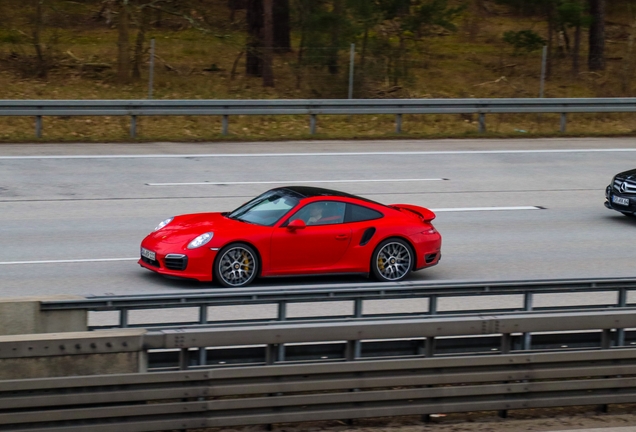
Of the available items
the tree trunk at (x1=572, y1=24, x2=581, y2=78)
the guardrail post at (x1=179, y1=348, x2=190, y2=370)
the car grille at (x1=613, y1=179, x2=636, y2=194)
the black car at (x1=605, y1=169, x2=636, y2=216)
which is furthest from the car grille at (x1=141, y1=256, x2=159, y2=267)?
the tree trunk at (x1=572, y1=24, x2=581, y2=78)

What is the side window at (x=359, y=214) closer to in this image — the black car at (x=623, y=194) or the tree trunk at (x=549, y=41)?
the black car at (x=623, y=194)

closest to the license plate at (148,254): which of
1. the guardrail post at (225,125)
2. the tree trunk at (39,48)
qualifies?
the guardrail post at (225,125)

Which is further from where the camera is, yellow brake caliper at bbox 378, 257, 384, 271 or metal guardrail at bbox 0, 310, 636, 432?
yellow brake caliper at bbox 378, 257, 384, 271

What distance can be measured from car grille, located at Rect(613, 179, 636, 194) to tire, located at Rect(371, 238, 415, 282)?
18.2ft

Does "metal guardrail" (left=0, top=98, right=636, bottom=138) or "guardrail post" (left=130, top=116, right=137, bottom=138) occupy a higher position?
"metal guardrail" (left=0, top=98, right=636, bottom=138)

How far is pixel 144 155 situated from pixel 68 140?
245cm

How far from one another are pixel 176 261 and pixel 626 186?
28.0 feet

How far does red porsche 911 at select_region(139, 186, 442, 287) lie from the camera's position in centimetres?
1094

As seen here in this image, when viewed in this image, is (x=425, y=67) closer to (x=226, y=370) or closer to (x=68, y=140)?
(x=68, y=140)

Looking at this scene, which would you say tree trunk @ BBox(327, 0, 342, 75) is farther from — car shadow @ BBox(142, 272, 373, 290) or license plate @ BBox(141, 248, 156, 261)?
license plate @ BBox(141, 248, 156, 261)

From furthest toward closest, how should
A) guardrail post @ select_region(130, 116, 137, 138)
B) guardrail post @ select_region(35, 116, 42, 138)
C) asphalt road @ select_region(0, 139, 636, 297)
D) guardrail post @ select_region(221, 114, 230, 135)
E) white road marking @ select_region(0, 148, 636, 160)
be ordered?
guardrail post @ select_region(221, 114, 230, 135) → guardrail post @ select_region(130, 116, 137, 138) → guardrail post @ select_region(35, 116, 42, 138) → white road marking @ select_region(0, 148, 636, 160) → asphalt road @ select_region(0, 139, 636, 297)

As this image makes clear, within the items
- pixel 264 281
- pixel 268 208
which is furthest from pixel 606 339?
pixel 268 208

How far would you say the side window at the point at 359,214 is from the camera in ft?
38.6

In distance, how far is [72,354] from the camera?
6473 millimetres
